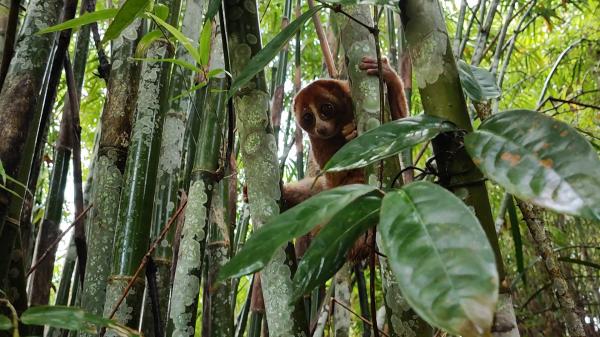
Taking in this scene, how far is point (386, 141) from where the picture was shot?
666 millimetres

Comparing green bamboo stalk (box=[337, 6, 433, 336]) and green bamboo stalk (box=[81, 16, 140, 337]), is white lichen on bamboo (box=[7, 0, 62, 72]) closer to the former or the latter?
green bamboo stalk (box=[81, 16, 140, 337])

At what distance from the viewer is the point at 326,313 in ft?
7.84

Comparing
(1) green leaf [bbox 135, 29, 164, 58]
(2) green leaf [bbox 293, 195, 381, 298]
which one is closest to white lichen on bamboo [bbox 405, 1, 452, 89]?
(2) green leaf [bbox 293, 195, 381, 298]

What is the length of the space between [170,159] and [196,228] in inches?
11.2

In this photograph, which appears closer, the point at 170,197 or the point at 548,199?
the point at 548,199

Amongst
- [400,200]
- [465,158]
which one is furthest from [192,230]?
[400,200]

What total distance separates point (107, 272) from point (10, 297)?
332mm

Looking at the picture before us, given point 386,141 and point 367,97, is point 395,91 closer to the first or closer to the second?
point 367,97

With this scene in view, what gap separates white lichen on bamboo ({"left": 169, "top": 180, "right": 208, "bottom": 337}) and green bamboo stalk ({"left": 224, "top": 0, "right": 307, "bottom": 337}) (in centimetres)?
25

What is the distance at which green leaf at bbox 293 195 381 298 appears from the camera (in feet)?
1.97

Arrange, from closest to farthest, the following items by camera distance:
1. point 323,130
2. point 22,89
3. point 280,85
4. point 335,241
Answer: point 335,241 → point 22,89 → point 280,85 → point 323,130

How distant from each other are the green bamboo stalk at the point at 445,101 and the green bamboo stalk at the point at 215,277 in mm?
903

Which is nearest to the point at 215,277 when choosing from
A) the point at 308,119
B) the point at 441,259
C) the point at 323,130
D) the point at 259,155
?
the point at 259,155

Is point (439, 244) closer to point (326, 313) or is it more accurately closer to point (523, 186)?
point (523, 186)
